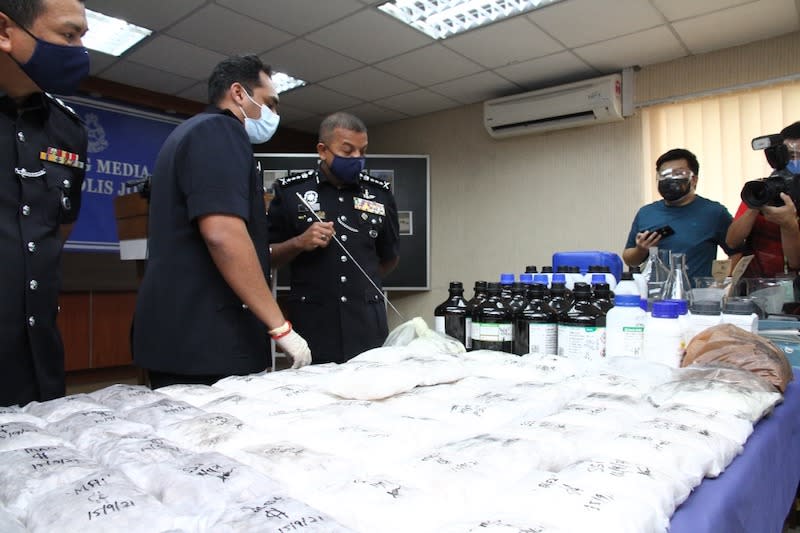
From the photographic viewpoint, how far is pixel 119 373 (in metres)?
4.22

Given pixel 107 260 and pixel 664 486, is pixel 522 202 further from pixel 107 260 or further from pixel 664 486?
pixel 664 486

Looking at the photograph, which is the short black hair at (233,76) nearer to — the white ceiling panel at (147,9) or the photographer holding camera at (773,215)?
the photographer holding camera at (773,215)

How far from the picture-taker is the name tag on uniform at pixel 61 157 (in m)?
1.34

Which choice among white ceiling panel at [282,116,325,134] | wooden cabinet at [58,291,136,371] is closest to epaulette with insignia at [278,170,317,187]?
wooden cabinet at [58,291,136,371]

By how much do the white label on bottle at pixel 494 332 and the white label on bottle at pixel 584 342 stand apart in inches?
5.5

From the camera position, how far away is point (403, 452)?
24.4 inches

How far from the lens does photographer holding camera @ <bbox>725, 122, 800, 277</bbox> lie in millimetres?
1792

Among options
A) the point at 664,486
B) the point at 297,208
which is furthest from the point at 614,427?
the point at 297,208

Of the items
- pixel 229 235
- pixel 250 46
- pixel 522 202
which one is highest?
pixel 250 46

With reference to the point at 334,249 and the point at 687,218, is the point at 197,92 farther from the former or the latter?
the point at 687,218

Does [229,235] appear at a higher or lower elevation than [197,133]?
lower

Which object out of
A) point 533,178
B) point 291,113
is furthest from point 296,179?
point 291,113

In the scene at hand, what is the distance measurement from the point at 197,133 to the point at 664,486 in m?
1.28

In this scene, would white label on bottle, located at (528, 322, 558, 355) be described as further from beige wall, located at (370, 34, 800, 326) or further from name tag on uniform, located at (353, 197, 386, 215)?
beige wall, located at (370, 34, 800, 326)
